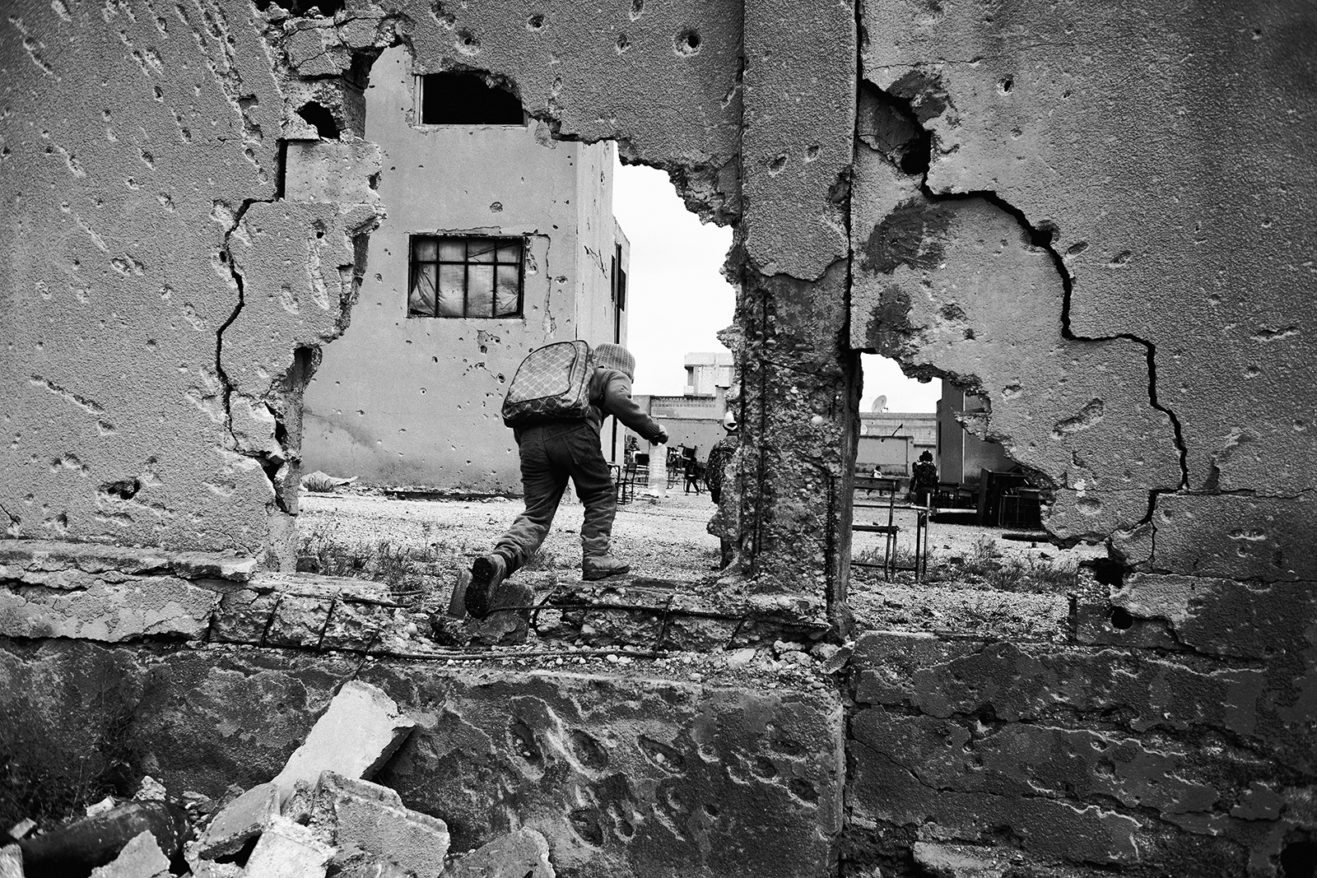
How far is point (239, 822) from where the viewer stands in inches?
122

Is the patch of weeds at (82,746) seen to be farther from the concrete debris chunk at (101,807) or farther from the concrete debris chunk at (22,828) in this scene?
the concrete debris chunk at (22,828)

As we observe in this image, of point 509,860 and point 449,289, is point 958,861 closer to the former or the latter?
point 509,860

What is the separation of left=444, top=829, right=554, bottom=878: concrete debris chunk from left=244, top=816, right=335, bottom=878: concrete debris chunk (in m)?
0.40

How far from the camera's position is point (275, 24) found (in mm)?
3568

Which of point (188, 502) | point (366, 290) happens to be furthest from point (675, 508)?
point (188, 502)

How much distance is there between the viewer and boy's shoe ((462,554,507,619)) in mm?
3422

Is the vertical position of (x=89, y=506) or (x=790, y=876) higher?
(x=89, y=506)

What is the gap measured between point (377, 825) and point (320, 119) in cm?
245

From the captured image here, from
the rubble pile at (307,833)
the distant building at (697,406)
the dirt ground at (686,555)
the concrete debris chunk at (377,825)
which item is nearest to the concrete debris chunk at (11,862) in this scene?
the rubble pile at (307,833)

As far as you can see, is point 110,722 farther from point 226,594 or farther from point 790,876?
point 790,876

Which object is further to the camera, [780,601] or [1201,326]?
[780,601]

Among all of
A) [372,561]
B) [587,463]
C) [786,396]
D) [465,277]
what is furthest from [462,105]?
[786,396]

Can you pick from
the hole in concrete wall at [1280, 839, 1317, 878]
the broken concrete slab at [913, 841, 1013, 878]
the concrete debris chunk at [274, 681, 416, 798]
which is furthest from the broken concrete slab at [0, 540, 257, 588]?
the hole in concrete wall at [1280, 839, 1317, 878]

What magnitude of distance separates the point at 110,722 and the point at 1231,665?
11.9 ft
